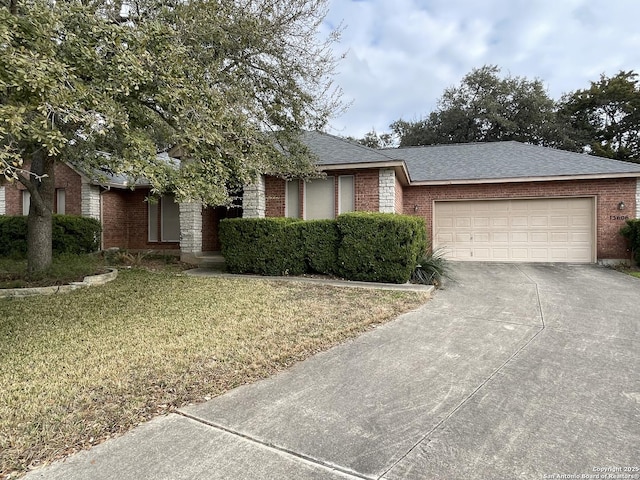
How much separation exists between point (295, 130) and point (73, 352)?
6.96 metres

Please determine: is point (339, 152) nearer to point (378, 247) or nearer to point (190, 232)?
point (378, 247)

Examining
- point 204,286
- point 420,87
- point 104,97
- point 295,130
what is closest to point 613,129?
point 420,87

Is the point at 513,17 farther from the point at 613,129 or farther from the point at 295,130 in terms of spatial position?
the point at 613,129

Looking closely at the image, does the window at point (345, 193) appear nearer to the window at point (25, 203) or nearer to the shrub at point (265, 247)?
the shrub at point (265, 247)

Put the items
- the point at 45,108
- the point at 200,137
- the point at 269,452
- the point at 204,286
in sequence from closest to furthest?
the point at 269,452, the point at 45,108, the point at 200,137, the point at 204,286

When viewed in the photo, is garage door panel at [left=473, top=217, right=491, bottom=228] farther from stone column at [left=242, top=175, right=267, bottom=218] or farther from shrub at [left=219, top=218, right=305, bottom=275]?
stone column at [left=242, top=175, right=267, bottom=218]

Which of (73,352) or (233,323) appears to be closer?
(73,352)

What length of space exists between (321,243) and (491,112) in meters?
21.6

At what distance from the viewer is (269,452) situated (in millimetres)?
2363

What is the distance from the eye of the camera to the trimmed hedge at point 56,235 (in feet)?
39.4

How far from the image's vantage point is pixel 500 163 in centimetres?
1328

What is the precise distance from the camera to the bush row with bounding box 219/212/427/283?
27.2ft

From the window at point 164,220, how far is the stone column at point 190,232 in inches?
86.9

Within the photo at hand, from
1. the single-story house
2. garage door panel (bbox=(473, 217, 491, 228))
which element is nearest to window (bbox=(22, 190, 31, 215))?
the single-story house
